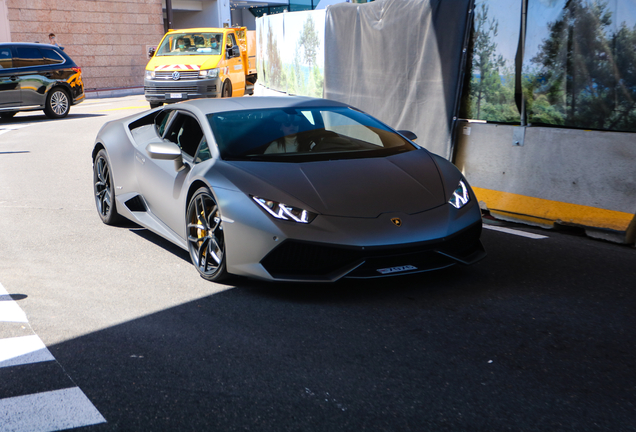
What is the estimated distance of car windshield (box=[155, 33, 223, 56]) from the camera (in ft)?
62.2

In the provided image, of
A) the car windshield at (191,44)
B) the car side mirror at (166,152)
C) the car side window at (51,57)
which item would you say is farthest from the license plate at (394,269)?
the car side window at (51,57)

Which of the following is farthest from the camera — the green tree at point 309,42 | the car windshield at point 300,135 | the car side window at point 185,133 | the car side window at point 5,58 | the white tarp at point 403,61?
the car side window at point 5,58

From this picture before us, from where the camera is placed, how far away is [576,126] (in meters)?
6.51

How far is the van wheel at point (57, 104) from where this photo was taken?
61.0ft

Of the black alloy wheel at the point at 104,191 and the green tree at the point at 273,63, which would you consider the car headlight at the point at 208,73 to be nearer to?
the green tree at the point at 273,63

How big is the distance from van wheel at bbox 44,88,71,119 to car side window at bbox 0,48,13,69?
51.9 inches

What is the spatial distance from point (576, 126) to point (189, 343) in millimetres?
4318

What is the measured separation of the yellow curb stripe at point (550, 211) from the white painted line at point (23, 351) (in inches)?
178

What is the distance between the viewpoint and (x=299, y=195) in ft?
14.5

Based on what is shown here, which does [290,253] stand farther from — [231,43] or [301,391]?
[231,43]

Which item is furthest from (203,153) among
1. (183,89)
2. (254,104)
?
(183,89)

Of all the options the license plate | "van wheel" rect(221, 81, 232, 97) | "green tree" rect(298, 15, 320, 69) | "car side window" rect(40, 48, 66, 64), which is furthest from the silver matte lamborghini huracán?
"car side window" rect(40, 48, 66, 64)

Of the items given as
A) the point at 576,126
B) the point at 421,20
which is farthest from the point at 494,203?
the point at 421,20

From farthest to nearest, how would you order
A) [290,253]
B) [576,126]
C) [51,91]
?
[51,91], [576,126], [290,253]
